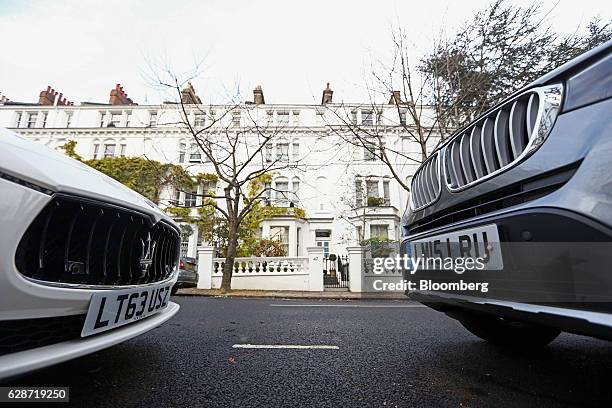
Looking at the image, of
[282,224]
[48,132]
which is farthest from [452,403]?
[48,132]

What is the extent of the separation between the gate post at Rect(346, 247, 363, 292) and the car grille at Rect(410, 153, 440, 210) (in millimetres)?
8118

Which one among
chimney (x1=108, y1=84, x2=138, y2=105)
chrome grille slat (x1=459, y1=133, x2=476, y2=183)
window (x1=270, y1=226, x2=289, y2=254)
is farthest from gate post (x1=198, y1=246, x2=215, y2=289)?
chimney (x1=108, y1=84, x2=138, y2=105)

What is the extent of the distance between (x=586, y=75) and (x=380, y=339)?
2.33m

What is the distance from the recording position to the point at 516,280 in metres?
1.06

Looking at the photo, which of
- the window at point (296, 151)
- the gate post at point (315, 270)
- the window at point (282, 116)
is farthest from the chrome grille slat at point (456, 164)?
the window at point (282, 116)

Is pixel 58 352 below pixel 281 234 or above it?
below

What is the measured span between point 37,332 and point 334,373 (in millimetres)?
1420

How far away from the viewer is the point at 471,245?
1.30 metres

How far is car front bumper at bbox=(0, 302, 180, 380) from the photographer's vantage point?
0.80 metres

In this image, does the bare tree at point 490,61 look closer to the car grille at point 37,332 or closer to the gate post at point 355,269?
the gate post at point 355,269

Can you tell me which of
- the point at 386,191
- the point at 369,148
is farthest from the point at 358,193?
the point at 369,148

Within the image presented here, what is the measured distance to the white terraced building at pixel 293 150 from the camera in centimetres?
1750

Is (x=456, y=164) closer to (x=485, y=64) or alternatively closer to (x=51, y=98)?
(x=485, y=64)

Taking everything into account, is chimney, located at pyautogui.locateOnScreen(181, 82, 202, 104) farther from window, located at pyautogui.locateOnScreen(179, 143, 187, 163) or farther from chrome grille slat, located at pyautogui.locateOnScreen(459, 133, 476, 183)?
chrome grille slat, located at pyautogui.locateOnScreen(459, 133, 476, 183)
